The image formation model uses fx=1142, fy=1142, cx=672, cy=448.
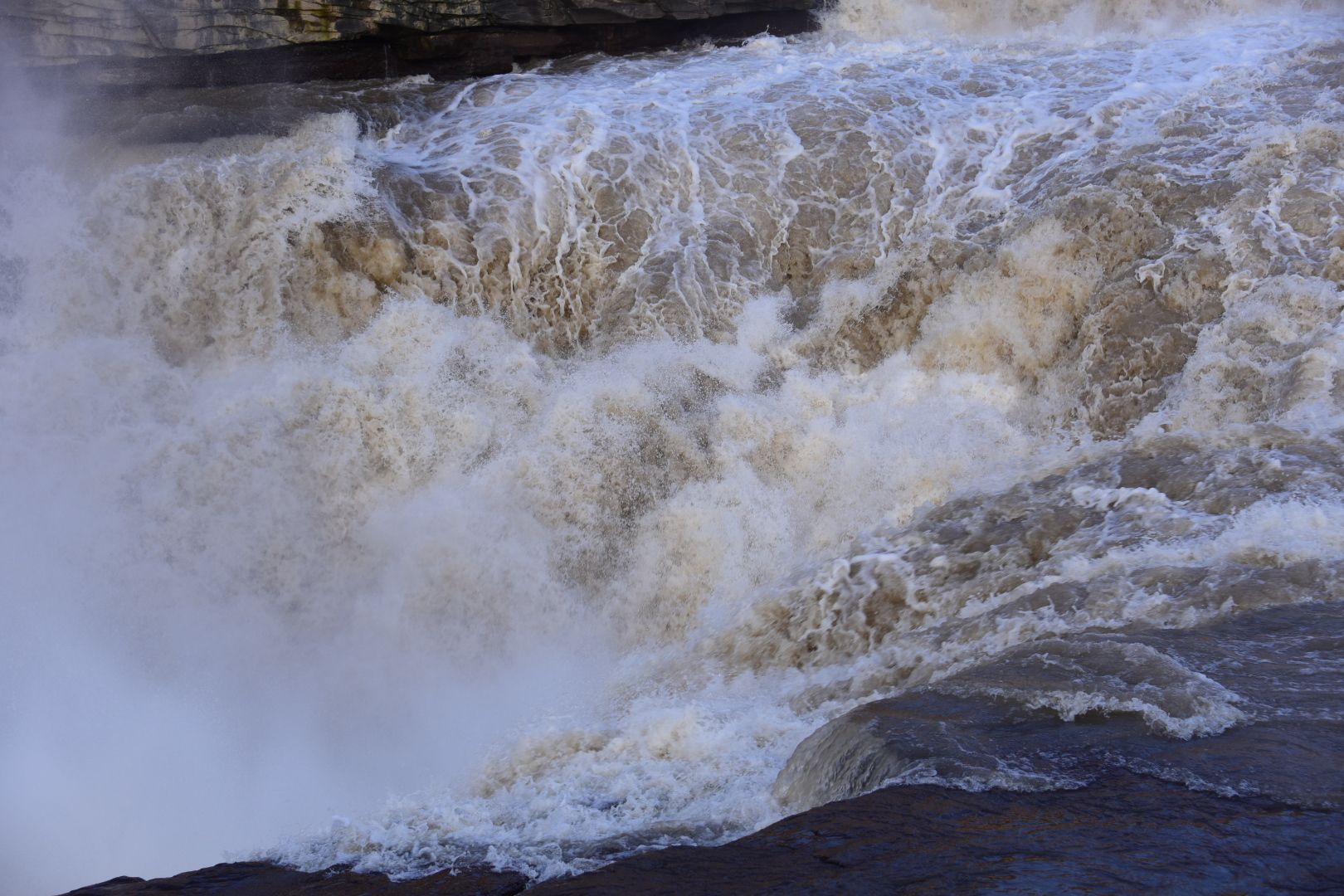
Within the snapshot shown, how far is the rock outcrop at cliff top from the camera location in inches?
365

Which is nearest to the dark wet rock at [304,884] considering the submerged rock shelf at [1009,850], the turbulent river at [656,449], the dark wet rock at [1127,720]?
the submerged rock shelf at [1009,850]

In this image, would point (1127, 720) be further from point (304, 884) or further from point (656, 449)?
point (656, 449)

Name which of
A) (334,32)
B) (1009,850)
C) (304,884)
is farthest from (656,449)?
(334,32)

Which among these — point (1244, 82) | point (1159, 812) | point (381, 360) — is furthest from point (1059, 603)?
point (1244, 82)

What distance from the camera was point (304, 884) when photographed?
3.69 meters

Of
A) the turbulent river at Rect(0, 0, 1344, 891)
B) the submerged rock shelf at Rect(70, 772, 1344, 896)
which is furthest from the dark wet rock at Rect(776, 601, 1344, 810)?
the submerged rock shelf at Rect(70, 772, 1344, 896)

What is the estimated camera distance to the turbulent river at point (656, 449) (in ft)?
14.4

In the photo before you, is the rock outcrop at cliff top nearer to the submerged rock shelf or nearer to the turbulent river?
the turbulent river

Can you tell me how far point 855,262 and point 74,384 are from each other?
18.5ft

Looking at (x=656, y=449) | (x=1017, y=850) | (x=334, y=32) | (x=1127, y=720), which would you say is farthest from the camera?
(x=334, y=32)

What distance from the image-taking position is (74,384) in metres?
7.82

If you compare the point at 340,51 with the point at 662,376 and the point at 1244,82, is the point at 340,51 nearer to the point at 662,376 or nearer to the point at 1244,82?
the point at 662,376

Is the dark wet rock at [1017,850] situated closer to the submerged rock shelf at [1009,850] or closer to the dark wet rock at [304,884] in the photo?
the submerged rock shelf at [1009,850]

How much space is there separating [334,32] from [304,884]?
8.47m
